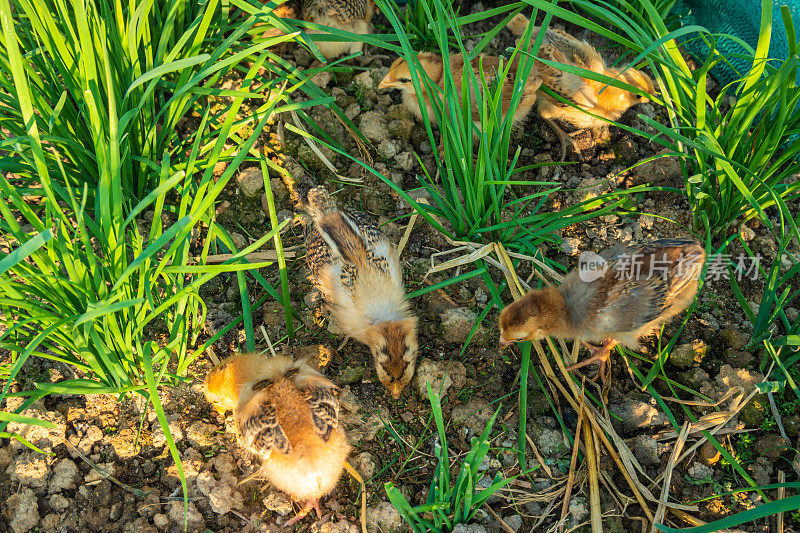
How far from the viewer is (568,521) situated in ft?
9.91

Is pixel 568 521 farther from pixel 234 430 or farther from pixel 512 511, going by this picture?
pixel 234 430

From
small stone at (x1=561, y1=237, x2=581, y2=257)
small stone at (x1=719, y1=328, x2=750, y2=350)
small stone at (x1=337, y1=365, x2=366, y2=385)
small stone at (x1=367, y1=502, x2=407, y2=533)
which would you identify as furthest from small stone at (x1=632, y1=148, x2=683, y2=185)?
small stone at (x1=367, y1=502, x2=407, y2=533)

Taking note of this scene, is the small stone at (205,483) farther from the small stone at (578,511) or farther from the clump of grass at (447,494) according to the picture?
the small stone at (578,511)

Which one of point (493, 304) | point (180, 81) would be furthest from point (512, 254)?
point (180, 81)

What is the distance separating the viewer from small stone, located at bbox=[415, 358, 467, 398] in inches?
134

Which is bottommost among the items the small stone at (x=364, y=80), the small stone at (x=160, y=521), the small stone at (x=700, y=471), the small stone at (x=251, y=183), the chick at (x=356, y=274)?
the small stone at (x=160, y=521)

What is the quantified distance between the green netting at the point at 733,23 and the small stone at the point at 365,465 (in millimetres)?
3457

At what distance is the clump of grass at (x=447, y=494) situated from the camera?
2666mm

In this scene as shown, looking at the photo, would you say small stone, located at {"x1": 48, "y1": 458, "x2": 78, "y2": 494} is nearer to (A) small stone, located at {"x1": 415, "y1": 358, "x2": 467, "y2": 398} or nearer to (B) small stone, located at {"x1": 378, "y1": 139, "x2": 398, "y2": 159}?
(A) small stone, located at {"x1": 415, "y1": 358, "x2": 467, "y2": 398}

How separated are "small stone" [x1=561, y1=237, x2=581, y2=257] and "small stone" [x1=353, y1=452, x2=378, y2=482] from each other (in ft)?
6.04

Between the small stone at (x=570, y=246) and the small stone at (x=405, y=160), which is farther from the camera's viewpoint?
the small stone at (x=405, y=160)

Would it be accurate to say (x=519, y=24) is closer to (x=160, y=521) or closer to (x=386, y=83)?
(x=386, y=83)

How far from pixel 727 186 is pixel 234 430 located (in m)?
3.24

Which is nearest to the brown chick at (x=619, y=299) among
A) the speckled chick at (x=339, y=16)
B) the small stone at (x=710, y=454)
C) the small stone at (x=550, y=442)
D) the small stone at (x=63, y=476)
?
the small stone at (x=550, y=442)
